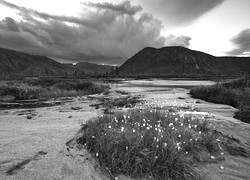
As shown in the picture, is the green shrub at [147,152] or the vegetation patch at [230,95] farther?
the vegetation patch at [230,95]

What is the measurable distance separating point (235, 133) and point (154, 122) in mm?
3010

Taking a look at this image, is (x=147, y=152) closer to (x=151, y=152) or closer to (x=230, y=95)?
(x=151, y=152)

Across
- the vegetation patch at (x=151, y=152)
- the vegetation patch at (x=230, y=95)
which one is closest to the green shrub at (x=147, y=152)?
the vegetation patch at (x=151, y=152)

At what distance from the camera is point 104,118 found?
7324 millimetres

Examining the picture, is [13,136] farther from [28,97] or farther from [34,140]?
[28,97]

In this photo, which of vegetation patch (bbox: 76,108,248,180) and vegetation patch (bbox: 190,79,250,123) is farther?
vegetation patch (bbox: 190,79,250,123)

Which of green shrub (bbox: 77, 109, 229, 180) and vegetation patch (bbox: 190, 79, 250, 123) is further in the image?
vegetation patch (bbox: 190, 79, 250, 123)

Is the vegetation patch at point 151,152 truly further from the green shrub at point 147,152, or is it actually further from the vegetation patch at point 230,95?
the vegetation patch at point 230,95

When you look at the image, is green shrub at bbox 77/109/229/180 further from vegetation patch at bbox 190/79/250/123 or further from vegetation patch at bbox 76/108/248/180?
vegetation patch at bbox 190/79/250/123

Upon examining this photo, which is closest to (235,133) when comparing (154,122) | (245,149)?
(245,149)

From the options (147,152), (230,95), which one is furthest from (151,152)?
(230,95)

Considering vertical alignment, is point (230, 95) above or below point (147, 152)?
below

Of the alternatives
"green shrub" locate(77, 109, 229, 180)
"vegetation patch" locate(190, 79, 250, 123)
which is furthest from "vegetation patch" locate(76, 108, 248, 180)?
"vegetation patch" locate(190, 79, 250, 123)

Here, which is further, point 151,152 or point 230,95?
point 230,95
